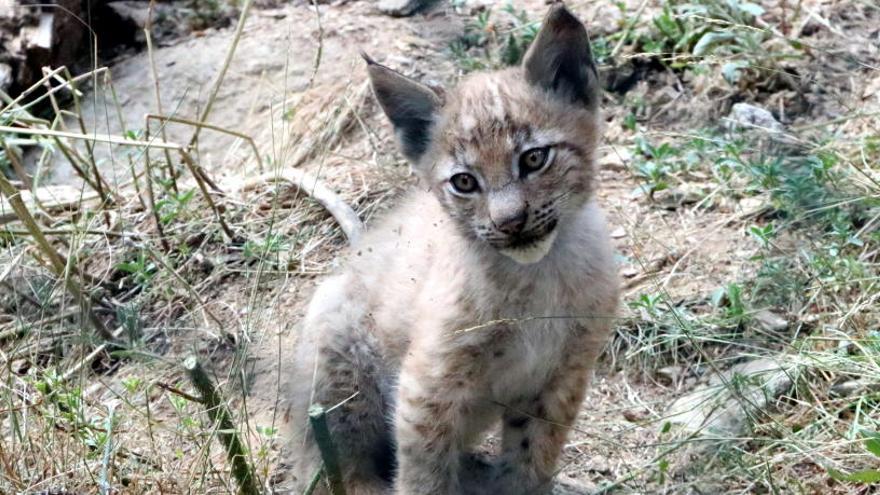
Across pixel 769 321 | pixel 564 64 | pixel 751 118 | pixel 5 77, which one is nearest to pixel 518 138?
pixel 564 64

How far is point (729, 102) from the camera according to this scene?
22.5ft

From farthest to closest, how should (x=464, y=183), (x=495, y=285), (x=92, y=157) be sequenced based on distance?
(x=92, y=157) < (x=495, y=285) < (x=464, y=183)

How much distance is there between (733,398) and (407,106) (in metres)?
1.76

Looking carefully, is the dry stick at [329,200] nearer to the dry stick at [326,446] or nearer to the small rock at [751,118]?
the small rock at [751,118]

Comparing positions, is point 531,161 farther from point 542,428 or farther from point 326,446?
point 326,446

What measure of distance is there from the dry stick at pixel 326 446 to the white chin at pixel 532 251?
954mm

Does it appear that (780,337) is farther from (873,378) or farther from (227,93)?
(227,93)

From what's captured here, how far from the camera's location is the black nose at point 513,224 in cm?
414

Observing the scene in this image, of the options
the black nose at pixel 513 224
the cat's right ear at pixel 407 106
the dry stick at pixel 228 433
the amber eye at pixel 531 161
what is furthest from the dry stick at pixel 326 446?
the cat's right ear at pixel 407 106

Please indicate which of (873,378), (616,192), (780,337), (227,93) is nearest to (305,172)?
(227,93)

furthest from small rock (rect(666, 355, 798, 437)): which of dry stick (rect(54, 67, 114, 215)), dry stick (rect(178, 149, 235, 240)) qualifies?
dry stick (rect(54, 67, 114, 215))

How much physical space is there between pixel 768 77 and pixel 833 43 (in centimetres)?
45

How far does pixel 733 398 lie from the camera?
187 inches

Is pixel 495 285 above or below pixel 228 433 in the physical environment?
above
